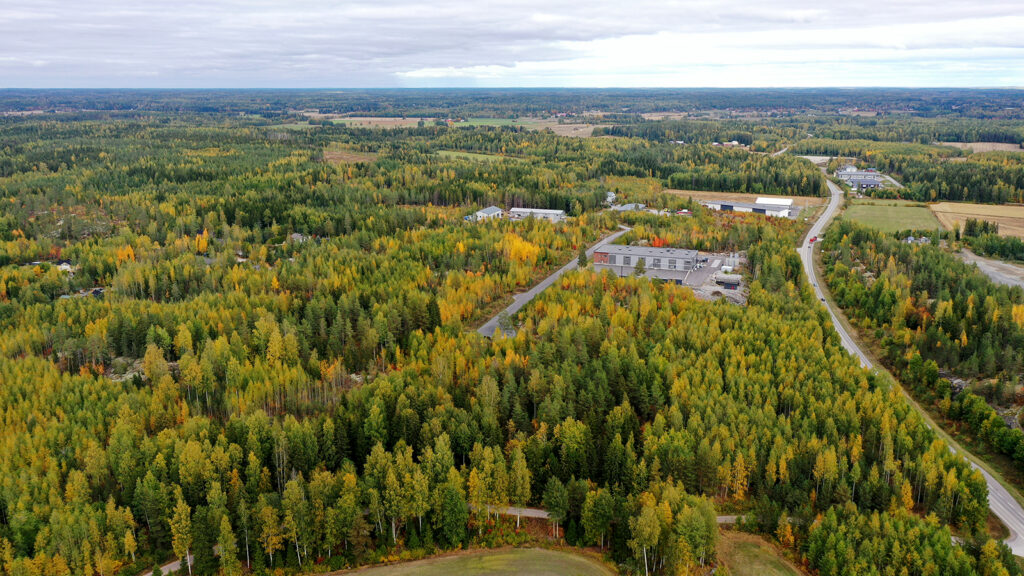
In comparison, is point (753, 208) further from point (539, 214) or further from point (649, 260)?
point (649, 260)

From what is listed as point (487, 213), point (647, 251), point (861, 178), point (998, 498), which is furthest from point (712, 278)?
point (861, 178)

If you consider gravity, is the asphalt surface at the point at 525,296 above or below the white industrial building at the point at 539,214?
below

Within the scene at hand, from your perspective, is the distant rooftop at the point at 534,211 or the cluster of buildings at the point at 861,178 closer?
the distant rooftop at the point at 534,211

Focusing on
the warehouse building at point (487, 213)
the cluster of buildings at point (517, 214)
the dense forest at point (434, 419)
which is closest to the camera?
the dense forest at point (434, 419)

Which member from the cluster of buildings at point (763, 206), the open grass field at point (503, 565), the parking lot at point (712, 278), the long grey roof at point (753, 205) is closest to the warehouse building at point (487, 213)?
the parking lot at point (712, 278)

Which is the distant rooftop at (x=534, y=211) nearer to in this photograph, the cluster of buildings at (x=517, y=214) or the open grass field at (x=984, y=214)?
the cluster of buildings at (x=517, y=214)

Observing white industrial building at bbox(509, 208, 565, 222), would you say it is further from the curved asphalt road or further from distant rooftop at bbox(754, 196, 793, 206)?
the curved asphalt road
